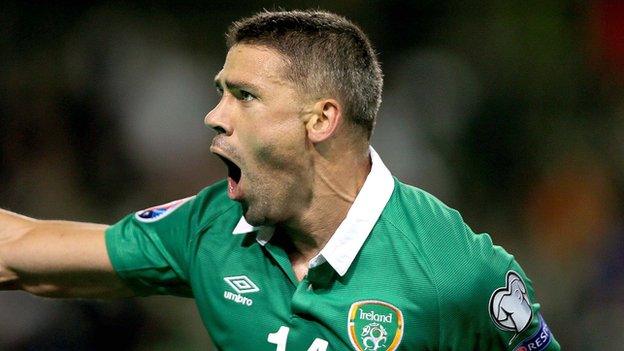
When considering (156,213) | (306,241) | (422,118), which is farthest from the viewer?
(422,118)

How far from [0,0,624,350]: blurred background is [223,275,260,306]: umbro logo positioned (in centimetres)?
Answer: 233

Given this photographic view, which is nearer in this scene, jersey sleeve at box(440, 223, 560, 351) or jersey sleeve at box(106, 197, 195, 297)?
jersey sleeve at box(440, 223, 560, 351)

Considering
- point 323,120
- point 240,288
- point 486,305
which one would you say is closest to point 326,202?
point 323,120

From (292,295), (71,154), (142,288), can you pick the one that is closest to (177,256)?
(142,288)

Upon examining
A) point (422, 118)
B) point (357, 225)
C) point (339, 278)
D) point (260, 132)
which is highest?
point (260, 132)

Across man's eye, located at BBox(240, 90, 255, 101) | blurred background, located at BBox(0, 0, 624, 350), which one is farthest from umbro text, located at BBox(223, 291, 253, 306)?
blurred background, located at BBox(0, 0, 624, 350)

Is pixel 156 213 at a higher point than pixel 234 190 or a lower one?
lower

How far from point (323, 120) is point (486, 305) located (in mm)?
648

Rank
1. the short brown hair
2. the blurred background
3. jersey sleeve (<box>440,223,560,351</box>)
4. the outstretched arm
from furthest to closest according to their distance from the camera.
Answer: the blurred background, the outstretched arm, the short brown hair, jersey sleeve (<box>440,223,560,351</box>)

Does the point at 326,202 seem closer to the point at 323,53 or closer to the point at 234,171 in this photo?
the point at 234,171

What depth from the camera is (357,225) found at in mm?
2627

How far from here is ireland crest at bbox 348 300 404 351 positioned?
2.51 meters

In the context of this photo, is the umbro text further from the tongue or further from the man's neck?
the tongue

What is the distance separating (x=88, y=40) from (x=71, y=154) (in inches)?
26.2
